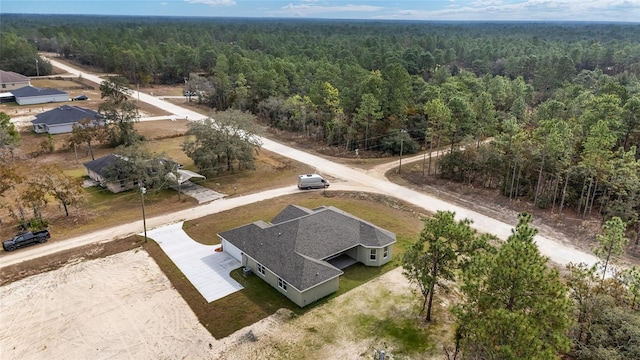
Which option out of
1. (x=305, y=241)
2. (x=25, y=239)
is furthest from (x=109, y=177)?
(x=305, y=241)

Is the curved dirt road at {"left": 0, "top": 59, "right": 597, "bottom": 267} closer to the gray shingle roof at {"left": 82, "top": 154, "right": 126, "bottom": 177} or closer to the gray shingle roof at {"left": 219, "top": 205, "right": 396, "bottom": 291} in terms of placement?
the gray shingle roof at {"left": 219, "top": 205, "right": 396, "bottom": 291}

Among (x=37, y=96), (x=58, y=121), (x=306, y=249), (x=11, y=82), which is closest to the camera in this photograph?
(x=306, y=249)

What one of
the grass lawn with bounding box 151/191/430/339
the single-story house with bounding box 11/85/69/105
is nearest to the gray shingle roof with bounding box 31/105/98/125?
the single-story house with bounding box 11/85/69/105

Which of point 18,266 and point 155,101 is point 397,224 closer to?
point 18,266

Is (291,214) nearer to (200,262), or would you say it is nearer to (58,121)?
(200,262)

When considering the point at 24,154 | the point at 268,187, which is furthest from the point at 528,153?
the point at 24,154
